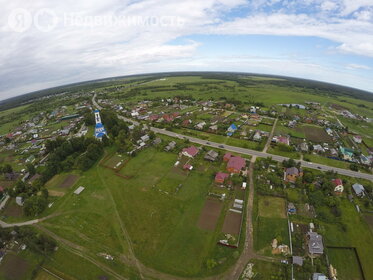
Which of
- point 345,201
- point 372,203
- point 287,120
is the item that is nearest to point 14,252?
point 345,201

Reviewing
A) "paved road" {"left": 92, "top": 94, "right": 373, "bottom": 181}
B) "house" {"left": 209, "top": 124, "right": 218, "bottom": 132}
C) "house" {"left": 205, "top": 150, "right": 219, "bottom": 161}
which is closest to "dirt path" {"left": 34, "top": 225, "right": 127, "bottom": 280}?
"house" {"left": 205, "top": 150, "right": 219, "bottom": 161}

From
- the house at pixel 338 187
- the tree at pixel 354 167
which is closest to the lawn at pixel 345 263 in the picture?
the house at pixel 338 187

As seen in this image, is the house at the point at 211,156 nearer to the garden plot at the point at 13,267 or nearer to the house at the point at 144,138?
the house at the point at 144,138

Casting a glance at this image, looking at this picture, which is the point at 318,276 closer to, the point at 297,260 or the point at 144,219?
the point at 297,260

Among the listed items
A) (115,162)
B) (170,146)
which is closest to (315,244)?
(170,146)

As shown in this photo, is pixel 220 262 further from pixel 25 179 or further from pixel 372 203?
pixel 25 179

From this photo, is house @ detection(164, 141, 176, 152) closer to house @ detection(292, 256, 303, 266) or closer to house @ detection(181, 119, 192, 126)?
house @ detection(181, 119, 192, 126)
